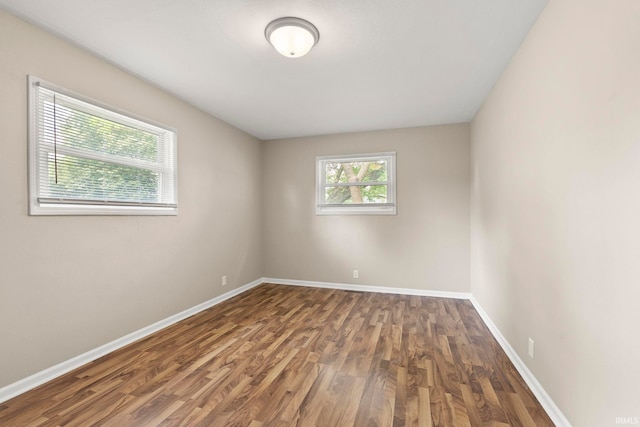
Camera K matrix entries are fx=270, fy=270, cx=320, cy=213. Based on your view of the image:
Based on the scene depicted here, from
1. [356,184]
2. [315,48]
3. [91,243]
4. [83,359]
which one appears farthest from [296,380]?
[356,184]

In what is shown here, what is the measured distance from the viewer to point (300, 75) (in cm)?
264

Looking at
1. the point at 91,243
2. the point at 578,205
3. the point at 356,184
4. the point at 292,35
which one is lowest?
the point at 91,243

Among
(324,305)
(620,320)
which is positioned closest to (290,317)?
(324,305)

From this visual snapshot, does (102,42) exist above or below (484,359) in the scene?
above

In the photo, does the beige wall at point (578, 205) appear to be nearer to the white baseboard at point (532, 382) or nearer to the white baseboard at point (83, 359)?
the white baseboard at point (532, 382)

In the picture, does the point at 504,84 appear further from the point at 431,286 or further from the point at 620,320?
the point at 431,286

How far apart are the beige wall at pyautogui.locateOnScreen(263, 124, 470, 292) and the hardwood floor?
3.74ft

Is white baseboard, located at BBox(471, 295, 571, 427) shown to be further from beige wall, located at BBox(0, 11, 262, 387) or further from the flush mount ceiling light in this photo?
beige wall, located at BBox(0, 11, 262, 387)

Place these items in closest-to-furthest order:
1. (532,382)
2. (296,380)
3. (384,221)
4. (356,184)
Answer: (532,382) → (296,380) → (384,221) → (356,184)

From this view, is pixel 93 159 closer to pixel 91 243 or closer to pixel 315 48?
pixel 91 243

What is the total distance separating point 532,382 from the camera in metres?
1.90

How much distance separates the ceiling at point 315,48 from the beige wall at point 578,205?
0.44m

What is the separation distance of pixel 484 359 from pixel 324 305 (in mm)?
1944

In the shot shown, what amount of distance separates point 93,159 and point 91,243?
72 cm
